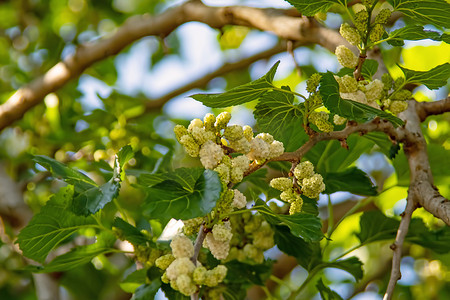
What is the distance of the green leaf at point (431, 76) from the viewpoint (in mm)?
887

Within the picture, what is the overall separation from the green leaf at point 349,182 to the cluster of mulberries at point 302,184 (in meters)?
0.28

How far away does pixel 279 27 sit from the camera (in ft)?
4.43

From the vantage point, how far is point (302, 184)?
2.68ft

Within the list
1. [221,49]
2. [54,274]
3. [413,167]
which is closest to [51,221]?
[413,167]

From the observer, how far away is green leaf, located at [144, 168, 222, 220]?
727 mm

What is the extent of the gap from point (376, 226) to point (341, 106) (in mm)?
517

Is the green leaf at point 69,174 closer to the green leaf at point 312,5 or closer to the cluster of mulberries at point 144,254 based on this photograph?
the cluster of mulberries at point 144,254

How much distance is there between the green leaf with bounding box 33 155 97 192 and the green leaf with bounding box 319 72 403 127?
435 mm

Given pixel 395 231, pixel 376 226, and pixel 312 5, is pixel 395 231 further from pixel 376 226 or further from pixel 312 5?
pixel 312 5

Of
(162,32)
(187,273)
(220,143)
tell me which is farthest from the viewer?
(162,32)

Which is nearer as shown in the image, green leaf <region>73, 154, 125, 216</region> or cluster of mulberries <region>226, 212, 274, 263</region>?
green leaf <region>73, 154, 125, 216</region>

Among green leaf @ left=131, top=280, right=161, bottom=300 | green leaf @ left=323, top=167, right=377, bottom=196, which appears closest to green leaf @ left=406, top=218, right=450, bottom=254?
green leaf @ left=323, top=167, right=377, bottom=196

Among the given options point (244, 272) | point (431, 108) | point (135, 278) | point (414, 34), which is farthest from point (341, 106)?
point (135, 278)

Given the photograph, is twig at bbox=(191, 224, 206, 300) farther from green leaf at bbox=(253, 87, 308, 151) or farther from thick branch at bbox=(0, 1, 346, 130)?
thick branch at bbox=(0, 1, 346, 130)
